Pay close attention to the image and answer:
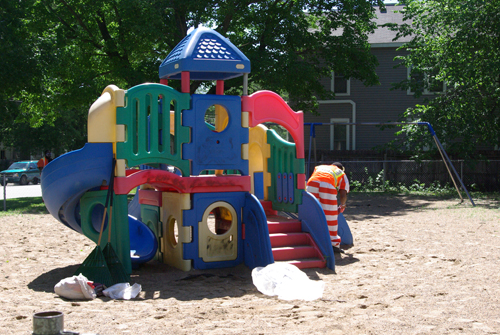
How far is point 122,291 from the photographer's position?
6.07 meters

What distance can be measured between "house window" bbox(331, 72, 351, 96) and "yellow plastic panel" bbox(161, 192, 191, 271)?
18.6 meters

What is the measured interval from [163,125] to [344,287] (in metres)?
3.28

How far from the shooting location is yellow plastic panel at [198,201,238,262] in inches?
299

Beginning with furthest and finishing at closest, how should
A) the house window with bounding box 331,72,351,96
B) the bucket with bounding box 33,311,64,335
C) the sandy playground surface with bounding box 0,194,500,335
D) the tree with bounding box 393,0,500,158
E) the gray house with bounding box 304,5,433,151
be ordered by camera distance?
the house window with bounding box 331,72,351,96
the gray house with bounding box 304,5,433,151
the tree with bounding box 393,0,500,158
the sandy playground surface with bounding box 0,194,500,335
the bucket with bounding box 33,311,64,335

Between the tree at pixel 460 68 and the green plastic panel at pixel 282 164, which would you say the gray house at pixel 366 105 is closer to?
the tree at pixel 460 68

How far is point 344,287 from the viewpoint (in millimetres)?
6469

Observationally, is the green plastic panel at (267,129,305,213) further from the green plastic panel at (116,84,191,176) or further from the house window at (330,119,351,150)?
the house window at (330,119,351,150)

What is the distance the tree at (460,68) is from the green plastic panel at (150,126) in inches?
532

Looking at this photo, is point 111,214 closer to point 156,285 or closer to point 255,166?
point 156,285

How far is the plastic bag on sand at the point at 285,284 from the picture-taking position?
591 centimetres

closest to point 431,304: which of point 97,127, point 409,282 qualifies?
point 409,282

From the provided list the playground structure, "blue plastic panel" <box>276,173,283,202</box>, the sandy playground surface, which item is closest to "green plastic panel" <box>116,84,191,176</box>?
the playground structure

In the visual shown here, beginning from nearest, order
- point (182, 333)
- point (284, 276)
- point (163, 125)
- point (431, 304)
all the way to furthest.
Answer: point (182, 333) → point (431, 304) → point (284, 276) → point (163, 125)

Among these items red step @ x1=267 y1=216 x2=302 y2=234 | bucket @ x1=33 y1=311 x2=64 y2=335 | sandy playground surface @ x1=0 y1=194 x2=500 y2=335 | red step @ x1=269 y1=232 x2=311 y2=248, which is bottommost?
sandy playground surface @ x1=0 y1=194 x2=500 y2=335
